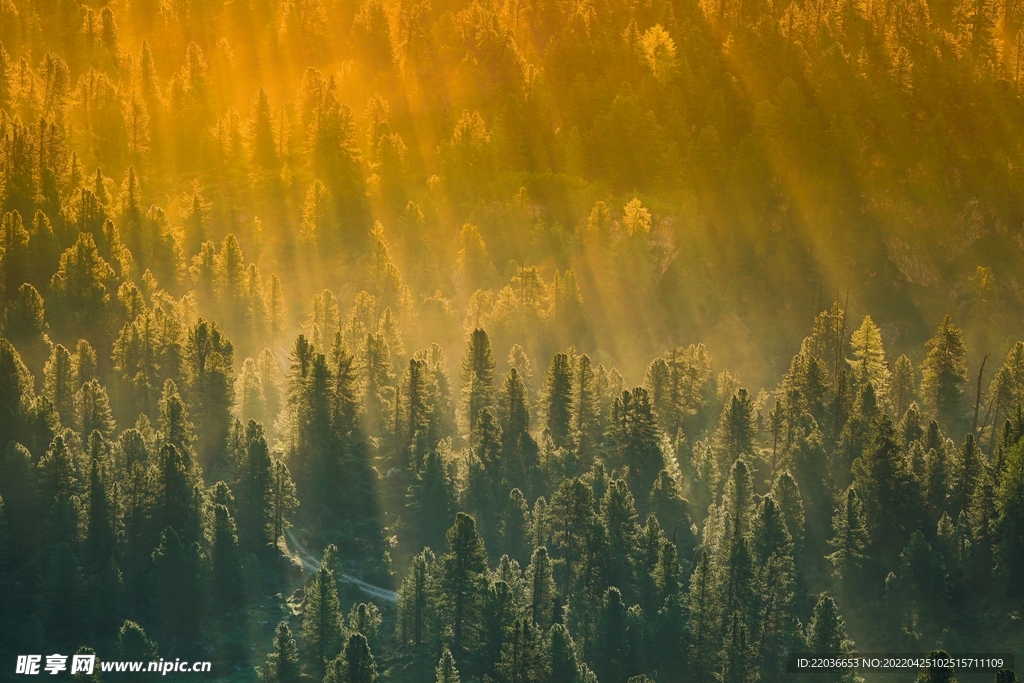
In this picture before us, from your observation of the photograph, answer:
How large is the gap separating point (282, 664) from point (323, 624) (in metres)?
5.30

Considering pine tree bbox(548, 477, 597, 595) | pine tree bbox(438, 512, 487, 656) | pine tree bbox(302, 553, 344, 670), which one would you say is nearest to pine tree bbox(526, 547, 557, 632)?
pine tree bbox(548, 477, 597, 595)

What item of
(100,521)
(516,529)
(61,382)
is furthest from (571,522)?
(61,382)

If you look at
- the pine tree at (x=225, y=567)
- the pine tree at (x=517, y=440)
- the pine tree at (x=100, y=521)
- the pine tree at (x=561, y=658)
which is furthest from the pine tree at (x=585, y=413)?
the pine tree at (x=100, y=521)

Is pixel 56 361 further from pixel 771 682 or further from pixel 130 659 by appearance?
pixel 771 682

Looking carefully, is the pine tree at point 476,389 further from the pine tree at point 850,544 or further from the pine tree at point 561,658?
the pine tree at point 850,544

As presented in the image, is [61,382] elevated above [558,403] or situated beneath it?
elevated above

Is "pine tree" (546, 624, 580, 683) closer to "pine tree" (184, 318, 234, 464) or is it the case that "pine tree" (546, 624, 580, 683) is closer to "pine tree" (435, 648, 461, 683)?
"pine tree" (435, 648, 461, 683)

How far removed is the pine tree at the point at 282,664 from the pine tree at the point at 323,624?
225 centimetres

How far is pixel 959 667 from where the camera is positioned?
6486 inches

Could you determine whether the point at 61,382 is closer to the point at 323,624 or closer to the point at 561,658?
the point at 323,624

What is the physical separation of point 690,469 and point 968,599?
3191cm

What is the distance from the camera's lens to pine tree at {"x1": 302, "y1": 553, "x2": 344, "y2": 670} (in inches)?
6201

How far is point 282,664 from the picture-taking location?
15538 centimetres

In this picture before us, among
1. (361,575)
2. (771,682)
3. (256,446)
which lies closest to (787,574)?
(771,682)
